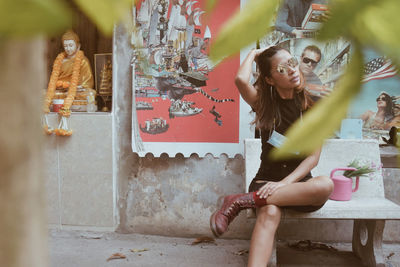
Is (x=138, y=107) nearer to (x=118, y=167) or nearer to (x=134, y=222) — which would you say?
(x=118, y=167)

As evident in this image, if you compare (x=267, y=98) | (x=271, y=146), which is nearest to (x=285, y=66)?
(x=267, y=98)

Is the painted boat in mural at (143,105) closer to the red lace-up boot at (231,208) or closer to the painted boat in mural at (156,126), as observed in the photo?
the painted boat in mural at (156,126)

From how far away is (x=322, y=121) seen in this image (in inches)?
6.0

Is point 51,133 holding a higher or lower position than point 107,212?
higher

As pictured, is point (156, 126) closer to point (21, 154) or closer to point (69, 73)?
point (69, 73)

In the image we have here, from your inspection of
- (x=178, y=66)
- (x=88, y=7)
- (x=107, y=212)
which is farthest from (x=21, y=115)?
(x=107, y=212)

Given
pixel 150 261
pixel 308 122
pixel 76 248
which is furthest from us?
pixel 76 248

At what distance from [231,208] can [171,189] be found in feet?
2.37

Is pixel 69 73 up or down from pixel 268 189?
up

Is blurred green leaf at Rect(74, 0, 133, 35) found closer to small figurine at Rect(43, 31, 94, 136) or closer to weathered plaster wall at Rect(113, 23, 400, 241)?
weathered plaster wall at Rect(113, 23, 400, 241)

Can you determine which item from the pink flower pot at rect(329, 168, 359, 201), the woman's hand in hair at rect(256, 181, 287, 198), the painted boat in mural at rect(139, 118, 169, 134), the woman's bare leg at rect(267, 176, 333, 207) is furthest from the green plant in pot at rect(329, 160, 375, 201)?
→ the painted boat in mural at rect(139, 118, 169, 134)

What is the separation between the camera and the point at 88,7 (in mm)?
155

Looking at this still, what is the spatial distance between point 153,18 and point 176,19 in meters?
0.15

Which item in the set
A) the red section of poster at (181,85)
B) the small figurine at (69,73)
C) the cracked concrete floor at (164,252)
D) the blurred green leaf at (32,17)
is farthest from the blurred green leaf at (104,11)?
the small figurine at (69,73)
